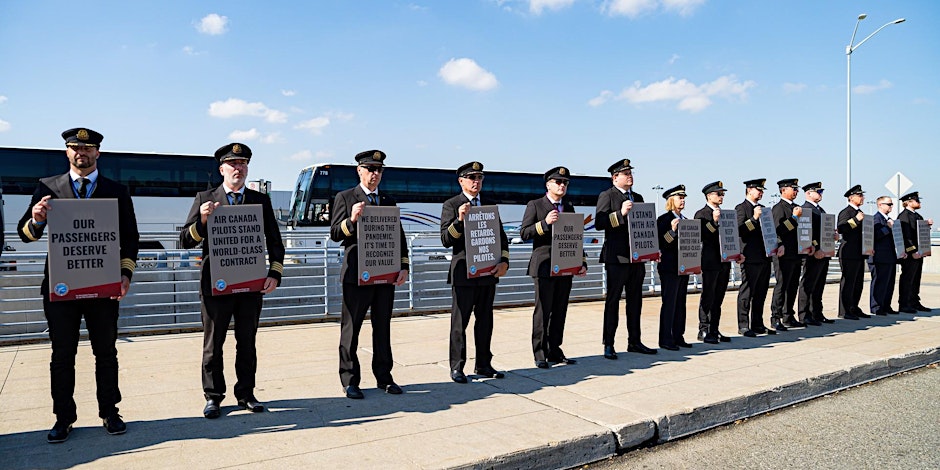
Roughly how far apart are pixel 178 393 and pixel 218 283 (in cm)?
161

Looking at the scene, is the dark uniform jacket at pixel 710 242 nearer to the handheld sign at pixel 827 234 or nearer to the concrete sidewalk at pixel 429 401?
the concrete sidewalk at pixel 429 401

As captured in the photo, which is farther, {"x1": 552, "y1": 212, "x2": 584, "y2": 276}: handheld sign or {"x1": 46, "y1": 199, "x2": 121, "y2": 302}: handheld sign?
{"x1": 552, "y1": 212, "x2": 584, "y2": 276}: handheld sign

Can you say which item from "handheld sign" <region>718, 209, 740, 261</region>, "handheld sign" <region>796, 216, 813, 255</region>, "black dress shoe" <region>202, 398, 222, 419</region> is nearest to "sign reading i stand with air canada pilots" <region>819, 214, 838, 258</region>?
"handheld sign" <region>796, 216, 813, 255</region>

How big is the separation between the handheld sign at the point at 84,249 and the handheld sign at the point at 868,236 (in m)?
12.0

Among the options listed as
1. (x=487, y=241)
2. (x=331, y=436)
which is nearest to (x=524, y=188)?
(x=487, y=241)

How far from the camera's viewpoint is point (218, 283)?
5477mm

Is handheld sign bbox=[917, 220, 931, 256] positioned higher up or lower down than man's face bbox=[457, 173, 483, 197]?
lower down

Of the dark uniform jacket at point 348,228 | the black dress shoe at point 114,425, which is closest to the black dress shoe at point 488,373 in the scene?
the dark uniform jacket at point 348,228

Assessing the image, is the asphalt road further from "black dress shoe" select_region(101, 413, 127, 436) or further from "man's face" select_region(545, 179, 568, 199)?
"black dress shoe" select_region(101, 413, 127, 436)

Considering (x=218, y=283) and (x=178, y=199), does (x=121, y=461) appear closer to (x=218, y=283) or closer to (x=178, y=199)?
(x=218, y=283)

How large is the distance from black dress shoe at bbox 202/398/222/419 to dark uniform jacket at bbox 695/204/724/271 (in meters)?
6.52

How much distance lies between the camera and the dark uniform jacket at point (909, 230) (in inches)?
500

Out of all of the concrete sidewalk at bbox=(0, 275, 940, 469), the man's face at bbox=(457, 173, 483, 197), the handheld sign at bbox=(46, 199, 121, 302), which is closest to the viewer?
the concrete sidewalk at bbox=(0, 275, 940, 469)

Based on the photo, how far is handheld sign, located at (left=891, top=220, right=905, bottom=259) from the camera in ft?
40.8
